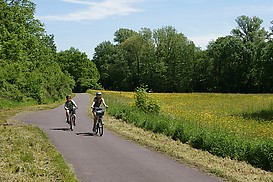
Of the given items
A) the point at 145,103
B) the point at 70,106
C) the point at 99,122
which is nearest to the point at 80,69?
the point at 145,103

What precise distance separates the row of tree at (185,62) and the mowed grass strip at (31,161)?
7145cm

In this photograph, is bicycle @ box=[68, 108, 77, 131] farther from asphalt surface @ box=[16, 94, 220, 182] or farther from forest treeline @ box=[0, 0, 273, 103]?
forest treeline @ box=[0, 0, 273, 103]

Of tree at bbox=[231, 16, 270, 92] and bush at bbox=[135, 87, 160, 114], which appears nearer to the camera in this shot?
bush at bbox=[135, 87, 160, 114]

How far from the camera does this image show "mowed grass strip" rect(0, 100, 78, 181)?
28.8 ft

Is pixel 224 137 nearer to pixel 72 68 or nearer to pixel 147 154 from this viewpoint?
pixel 147 154

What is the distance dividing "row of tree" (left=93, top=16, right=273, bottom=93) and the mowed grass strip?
7145 centimetres

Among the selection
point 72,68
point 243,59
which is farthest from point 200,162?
point 72,68

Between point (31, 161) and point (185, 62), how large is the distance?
279ft

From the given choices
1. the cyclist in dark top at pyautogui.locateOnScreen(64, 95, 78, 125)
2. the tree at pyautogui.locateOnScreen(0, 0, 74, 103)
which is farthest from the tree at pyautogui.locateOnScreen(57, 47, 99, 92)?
the cyclist in dark top at pyautogui.locateOnScreen(64, 95, 78, 125)

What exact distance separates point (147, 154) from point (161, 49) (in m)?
84.9

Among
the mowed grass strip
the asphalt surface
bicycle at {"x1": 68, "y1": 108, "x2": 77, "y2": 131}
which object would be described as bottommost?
the asphalt surface

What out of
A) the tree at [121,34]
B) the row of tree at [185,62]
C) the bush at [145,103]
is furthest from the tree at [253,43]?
the bush at [145,103]

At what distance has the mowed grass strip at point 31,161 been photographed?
8.79 metres

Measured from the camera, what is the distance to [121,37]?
118m
